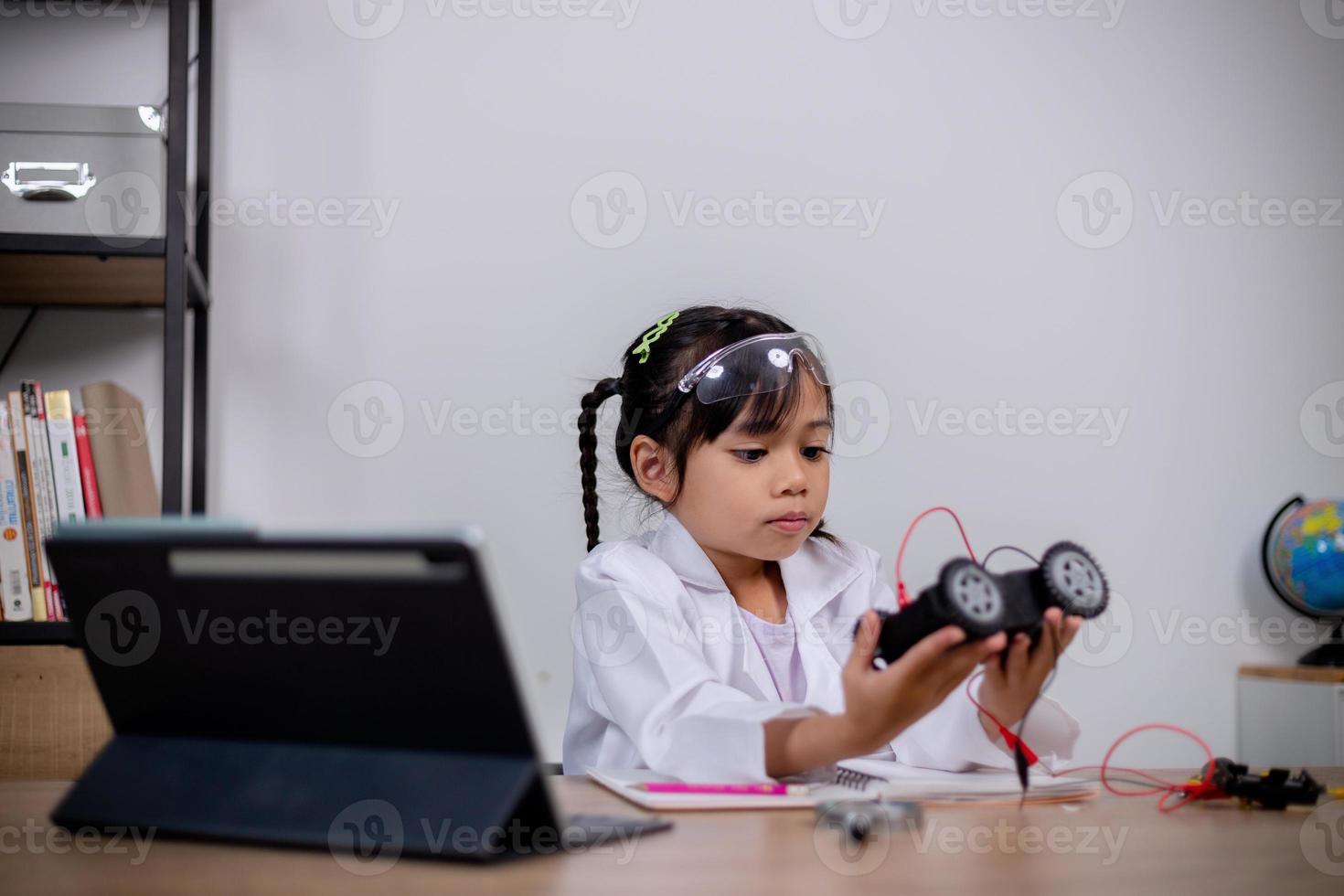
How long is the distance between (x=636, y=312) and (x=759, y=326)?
2.13ft

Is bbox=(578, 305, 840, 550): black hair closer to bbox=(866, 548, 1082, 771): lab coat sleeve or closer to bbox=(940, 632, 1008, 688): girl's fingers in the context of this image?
bbox=(866, 548, 1082, 771): lab coat sleeve

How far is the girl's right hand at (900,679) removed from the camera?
91 centimetres

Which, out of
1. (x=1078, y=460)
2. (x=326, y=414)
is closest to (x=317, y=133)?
(x=326, y=414)

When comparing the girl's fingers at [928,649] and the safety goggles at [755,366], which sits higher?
the safety goggles at [755,366]

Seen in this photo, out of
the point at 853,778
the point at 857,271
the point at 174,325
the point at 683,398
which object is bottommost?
the point at 853,778

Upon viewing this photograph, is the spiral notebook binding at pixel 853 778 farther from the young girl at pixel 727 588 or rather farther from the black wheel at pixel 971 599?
the black wheel at pixel 971 599

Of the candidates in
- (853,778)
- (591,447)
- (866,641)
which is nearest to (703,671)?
(853,778)

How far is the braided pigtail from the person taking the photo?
187 cm

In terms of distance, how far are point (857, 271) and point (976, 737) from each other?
136cm

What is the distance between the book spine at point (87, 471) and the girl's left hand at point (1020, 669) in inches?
55.8

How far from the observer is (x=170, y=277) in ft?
6.14

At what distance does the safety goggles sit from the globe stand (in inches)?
56.6

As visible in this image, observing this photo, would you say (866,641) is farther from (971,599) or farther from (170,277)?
(170,277)

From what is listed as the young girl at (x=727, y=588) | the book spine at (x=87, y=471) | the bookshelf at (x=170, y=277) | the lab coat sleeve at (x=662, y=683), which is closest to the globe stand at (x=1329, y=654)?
the young girl at (x=727, y=588)
